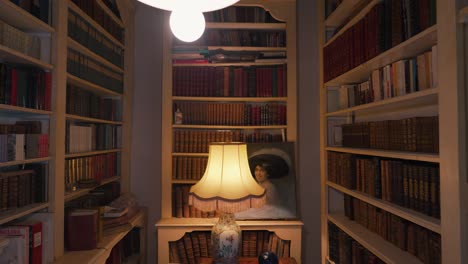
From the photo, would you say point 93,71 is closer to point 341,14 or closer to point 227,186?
point 227,186

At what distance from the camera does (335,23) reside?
2.51 m

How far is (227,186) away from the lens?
199 cm

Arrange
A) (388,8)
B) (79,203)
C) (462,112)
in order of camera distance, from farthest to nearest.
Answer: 1. (79,203)
2. (388,8)
3. (462,112)

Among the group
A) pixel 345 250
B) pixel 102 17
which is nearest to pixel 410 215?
pixel 345 250

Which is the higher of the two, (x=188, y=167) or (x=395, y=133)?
(x=395, y=133)

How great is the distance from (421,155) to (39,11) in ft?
6.45

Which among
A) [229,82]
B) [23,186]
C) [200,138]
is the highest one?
[229,82]

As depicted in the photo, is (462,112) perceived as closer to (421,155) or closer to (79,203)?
(421,155)

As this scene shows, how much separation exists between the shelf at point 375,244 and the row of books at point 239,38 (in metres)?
1.50

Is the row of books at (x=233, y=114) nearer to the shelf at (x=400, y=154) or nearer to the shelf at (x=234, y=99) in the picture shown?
the shelf at (x=234, y=99)

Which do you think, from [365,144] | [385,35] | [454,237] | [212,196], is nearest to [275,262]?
[212,196]

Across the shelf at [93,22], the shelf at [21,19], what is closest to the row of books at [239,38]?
the shelf at [93,22]

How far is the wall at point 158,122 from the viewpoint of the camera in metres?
2.89

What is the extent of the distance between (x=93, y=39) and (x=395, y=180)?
6.80 feet
